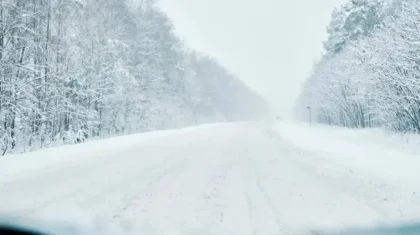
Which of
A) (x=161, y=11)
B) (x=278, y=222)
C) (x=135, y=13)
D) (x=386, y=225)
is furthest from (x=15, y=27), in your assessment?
(x=161, y=11)

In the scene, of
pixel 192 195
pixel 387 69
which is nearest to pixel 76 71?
pixel 192 195

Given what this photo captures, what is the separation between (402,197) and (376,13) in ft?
92.1

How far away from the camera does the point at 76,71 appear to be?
638 inches

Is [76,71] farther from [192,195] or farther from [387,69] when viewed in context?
[387,69]

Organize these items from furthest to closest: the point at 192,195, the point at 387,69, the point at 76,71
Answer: the point at 76,71, the point at 387,69, the point at 192,195

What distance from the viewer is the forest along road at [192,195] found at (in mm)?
3822

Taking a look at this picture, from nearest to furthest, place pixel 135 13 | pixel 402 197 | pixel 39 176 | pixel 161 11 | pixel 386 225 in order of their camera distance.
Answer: pixel 386 225 < pixel 402 197 < pixel 39 176 < pixel 135 13 < pixel 161 11

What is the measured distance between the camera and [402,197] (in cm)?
494

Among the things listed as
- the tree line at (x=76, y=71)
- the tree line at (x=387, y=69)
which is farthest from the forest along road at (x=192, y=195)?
the tree line at (x=387, y=69)

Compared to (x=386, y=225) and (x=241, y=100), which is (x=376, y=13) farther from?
(x=241, y=100)

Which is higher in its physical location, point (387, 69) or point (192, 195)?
point (387, 69)

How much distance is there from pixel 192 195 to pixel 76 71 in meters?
13.8

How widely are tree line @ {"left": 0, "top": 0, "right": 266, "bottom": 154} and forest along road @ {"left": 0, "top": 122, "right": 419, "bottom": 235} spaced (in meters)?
4.12

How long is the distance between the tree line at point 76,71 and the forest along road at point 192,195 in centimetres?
412
